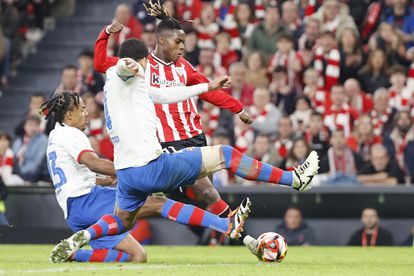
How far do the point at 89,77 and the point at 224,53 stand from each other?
7.36ft

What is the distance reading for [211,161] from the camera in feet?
33.3

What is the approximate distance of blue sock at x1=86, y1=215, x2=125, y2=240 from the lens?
1034cm

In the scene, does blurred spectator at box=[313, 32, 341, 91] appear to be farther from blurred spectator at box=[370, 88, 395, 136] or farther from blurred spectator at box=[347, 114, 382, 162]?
blurred spectator at box=[347, 114, 382, 162]

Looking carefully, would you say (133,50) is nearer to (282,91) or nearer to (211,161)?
(211,161)

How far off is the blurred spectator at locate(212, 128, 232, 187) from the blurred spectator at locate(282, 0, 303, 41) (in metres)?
2.66

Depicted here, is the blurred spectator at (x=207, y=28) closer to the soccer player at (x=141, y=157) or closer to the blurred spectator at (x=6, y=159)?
the blurred spectator at (x=6, y=159)

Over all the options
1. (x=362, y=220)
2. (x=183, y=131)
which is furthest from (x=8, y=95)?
(x=183, y=131)

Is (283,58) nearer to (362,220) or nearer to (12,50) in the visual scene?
(362,220)

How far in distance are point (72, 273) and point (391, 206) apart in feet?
23.5

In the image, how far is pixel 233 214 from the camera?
10.6 m

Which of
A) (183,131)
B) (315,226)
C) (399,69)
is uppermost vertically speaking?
(399,69)

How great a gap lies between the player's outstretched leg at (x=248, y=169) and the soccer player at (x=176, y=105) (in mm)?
1130

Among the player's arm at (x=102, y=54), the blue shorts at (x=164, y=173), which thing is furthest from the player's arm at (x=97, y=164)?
the player's arm at (x=102, y=54)

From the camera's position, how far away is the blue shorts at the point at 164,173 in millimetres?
10062
